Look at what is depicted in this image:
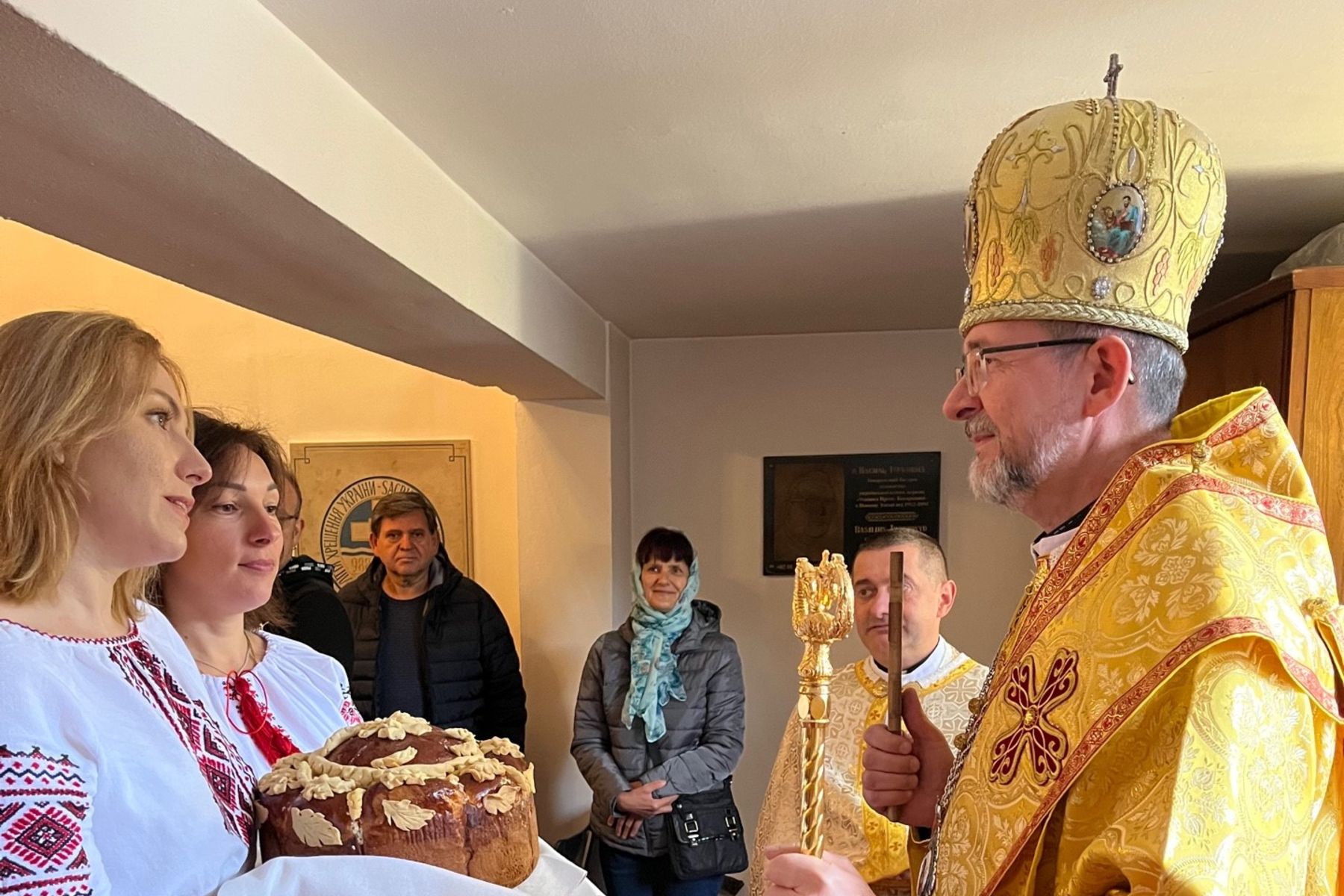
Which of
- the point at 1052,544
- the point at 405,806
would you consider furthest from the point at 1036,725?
the point at 405,806

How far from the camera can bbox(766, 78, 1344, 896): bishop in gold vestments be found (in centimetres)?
80

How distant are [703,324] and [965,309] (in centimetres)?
242

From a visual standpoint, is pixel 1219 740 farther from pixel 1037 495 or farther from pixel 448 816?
pixel 448 816

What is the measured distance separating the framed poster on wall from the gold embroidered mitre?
3015 mm

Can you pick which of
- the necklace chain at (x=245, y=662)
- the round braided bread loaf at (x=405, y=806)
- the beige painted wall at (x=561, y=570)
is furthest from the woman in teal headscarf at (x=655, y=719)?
the round braided bread loaf at (x=405, y=806)

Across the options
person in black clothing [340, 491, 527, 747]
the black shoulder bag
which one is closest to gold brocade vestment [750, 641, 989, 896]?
the black shoulder bag

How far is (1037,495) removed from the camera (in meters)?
1.17

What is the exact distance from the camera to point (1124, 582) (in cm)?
92

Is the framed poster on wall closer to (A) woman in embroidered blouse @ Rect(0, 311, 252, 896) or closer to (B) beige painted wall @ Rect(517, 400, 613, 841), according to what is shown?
(B) beige painted wall @ Rect(517, 400, 613, 841)

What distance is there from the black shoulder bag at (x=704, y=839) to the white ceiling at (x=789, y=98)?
1.84 m

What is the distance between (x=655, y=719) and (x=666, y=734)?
73 mm

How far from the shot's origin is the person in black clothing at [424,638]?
299 centimetres

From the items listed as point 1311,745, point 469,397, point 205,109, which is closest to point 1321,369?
point 1311,745

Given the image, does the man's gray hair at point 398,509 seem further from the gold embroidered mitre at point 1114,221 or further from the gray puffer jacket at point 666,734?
the gold embroidered mitre at point 1114,221
